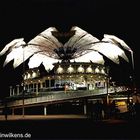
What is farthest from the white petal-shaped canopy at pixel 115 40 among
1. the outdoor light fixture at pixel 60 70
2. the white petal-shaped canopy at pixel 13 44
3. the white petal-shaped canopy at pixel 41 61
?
the white petal-shaped canopy at pixel 13 44

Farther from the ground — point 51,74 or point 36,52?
point 36,52

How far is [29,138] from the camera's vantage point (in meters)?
13.9

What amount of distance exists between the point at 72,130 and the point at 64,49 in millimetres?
42215

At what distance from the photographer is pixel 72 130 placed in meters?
Answer: 15.1

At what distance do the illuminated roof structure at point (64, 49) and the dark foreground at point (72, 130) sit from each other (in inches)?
1337

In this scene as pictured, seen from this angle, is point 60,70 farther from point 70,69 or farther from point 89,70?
point 89,70

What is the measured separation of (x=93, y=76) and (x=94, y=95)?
21.1 metres

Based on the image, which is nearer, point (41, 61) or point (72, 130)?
point (72, 130)

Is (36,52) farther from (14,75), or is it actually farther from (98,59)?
(98,59)

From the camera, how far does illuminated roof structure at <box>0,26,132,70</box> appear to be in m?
50.6

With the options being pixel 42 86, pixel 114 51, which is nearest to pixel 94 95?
pixel 114 51

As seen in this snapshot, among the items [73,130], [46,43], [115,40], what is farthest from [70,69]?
[73,130]

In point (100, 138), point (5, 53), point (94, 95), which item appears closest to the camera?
point (100, 138)

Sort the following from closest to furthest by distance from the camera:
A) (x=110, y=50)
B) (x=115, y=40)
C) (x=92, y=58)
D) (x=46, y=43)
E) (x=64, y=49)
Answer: (x=115, y=40) → (x=110, y=50) → (x=46, y=43) → (x=64, y=49) → (x=92, y=58)
